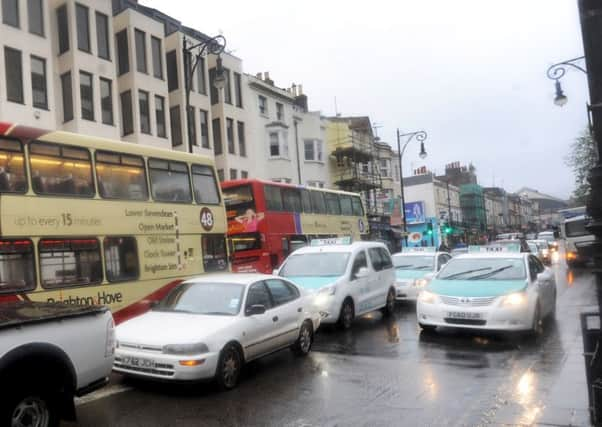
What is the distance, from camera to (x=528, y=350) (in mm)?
8961

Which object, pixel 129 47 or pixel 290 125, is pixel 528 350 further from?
pixel 290 125

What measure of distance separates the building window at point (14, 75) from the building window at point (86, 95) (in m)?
2.76

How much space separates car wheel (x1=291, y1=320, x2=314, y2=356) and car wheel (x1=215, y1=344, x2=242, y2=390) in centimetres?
188

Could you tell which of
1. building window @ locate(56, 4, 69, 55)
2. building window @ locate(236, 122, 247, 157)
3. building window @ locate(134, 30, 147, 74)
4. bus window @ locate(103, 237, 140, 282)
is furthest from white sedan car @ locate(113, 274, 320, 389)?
building window @ locate(236, 122, 247, 157)

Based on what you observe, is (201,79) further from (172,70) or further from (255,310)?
(255,310)

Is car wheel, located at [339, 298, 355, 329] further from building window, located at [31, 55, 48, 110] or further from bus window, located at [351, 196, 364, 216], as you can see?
building window, located at [31, 55, 48, 110]

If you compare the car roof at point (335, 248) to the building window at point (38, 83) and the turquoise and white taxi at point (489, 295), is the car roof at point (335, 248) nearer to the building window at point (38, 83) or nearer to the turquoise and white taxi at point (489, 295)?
the turquoise and white taxi at point (489, 295)

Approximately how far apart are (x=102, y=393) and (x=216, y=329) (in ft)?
5.31

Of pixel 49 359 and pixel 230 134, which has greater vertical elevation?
pixel 230 134

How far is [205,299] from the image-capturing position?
8039mm

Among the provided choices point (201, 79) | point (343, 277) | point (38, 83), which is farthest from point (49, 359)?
point (201, 79)

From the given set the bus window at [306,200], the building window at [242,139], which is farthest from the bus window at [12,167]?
the building window at [242,139]

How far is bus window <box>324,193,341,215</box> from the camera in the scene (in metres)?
22.0

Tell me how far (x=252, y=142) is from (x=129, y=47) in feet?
35.9
